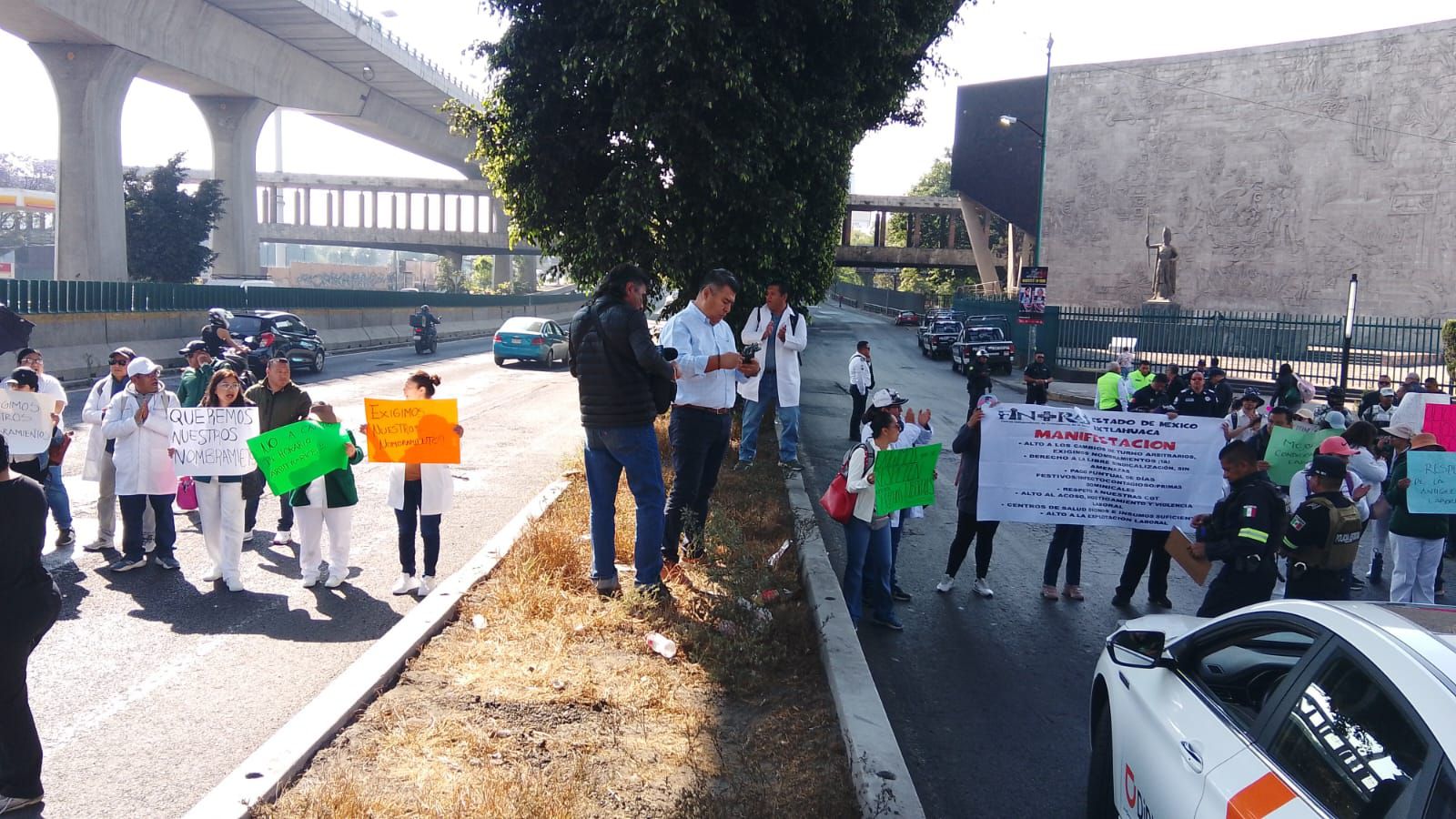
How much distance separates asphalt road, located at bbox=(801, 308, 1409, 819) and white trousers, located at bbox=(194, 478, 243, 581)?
4.58 metres

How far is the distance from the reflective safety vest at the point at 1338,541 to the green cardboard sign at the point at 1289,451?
135 inches

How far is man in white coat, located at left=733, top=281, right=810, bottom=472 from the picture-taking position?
12.4 m

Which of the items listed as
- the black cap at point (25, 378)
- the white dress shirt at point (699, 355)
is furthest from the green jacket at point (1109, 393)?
the black cap at point (25, 378)

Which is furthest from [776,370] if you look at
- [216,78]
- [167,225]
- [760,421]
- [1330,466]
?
[167,225]

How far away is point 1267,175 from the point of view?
48.3 m

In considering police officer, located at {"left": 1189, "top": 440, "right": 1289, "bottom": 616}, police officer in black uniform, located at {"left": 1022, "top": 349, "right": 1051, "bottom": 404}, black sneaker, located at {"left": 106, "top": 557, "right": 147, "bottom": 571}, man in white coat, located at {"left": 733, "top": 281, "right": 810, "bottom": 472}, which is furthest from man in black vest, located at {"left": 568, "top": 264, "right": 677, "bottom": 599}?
police officer in black uniform, located at {"left": 1022, "top": 349, "right": 1051, "bottom": 404}

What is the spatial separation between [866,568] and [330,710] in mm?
3884

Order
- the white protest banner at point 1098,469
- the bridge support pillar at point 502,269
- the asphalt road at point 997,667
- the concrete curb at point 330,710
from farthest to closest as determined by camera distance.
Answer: the bridge support pillar at point 502,269
the white protest banner at point 1098,469
the asphalt road at point 997,667
the concrete curb at point 330,710

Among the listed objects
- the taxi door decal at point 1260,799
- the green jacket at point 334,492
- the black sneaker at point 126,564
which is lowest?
the black sneaker at point 126,564

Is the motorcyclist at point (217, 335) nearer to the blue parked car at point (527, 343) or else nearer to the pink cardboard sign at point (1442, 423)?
the blue parked car at point (527, 343)

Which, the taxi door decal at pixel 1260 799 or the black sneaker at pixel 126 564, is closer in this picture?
the taxi door decal at pixel 1260 799

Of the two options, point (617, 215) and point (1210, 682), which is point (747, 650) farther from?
point (617, 215)

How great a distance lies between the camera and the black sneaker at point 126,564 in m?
8.13

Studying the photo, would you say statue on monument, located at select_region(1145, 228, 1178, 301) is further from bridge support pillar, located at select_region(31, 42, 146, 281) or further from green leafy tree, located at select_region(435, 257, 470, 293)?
green leafy tree, located at select_region(435, 257, 470, 293)
